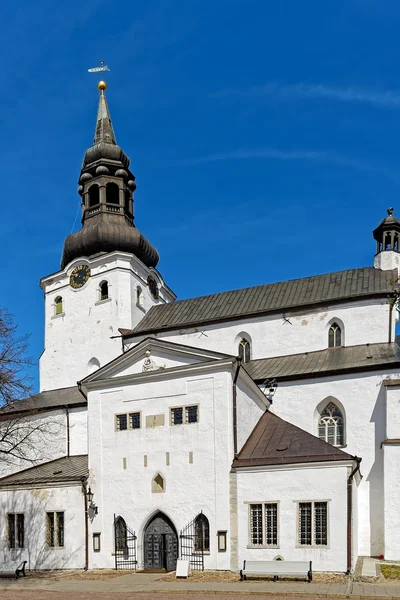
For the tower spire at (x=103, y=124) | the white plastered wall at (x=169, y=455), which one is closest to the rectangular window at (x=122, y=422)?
the white plastered wall at (x=169, y=455)

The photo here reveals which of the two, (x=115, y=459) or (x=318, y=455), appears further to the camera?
(x=115, y=459)

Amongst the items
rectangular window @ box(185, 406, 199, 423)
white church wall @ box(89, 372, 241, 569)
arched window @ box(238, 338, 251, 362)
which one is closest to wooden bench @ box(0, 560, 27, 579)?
white church wall @ box(89, 372, 241, 569)

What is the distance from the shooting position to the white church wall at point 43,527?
2542 centimetres

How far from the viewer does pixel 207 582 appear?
21.1m

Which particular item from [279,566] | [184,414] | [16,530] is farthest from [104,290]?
[279,566]

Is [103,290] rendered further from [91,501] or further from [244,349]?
[91,501]

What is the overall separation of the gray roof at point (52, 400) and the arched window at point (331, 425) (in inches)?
472

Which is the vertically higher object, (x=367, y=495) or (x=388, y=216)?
(x=388, y=216)

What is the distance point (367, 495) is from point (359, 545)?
1.91 metres

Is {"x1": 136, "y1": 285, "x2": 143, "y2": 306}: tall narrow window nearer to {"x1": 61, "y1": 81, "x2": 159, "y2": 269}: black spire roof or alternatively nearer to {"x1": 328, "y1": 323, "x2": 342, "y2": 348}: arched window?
{"x1": 61, "y1": 81, "x2": 159, "y2": 269}: black spire roof

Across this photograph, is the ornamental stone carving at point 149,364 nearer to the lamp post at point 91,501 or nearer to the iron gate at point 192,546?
the lamp post at point 91,501

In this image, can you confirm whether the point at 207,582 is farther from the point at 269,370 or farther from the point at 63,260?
the point at 63,260

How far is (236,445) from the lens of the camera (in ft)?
80.1

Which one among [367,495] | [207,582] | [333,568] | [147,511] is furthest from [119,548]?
[367,495]
